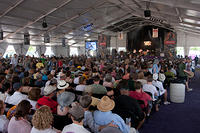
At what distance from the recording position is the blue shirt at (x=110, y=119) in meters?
2.38

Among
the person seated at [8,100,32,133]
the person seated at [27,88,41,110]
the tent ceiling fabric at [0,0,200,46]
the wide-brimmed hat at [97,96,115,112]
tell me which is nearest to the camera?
the person seated at [8,100,32,133]

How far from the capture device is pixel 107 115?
2.42m

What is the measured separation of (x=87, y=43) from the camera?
2188cm

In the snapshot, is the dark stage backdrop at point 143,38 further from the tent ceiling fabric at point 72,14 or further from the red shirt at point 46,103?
the red shirt at point 46,103

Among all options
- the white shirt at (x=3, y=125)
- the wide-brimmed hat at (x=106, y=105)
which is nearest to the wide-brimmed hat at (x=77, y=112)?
the wide-brimmed hat at (x=106, y=105)

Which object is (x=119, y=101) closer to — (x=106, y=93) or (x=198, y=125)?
(x=106, y=93)

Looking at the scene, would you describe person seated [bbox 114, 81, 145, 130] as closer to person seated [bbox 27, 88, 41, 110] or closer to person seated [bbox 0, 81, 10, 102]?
person seated [bbox 27, 88, 41, 110]

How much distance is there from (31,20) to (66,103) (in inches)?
566

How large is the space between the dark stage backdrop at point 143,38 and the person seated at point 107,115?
23925mm

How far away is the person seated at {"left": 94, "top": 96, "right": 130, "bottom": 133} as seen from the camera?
236 centimetres

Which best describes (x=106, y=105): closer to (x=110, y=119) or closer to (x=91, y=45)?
(x=110, y=119)

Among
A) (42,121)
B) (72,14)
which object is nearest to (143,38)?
(72,14)

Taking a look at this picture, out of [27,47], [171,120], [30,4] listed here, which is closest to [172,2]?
[171,120]

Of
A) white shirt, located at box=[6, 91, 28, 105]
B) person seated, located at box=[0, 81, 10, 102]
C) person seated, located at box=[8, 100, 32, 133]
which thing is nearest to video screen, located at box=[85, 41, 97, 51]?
person seated, located at box=[0, 81, 10, 102]
